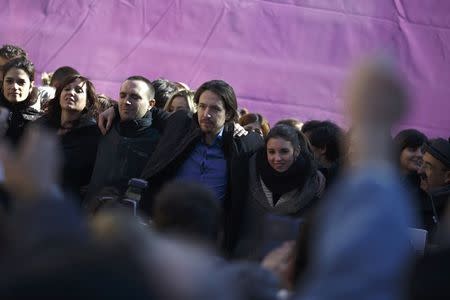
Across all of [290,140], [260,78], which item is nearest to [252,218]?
[290,140]

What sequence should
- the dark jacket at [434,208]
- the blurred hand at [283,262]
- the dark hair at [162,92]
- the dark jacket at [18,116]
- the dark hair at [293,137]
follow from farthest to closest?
1. the dark hair at [162,92]
2. the dark jacket at [18,116]
3. the dark hair at [293,137]
4. the dark jacket at [434,208]
5. the blurred hand at [283,262]

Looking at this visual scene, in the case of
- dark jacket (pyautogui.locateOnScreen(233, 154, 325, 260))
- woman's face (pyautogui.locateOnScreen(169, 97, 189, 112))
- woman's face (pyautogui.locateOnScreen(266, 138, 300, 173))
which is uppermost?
woman's face (pyautogui.locateOnScreen(169, 97, 189, 112))

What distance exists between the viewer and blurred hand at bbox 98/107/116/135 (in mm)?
7965

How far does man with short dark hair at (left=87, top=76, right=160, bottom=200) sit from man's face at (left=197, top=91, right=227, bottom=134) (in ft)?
1.48

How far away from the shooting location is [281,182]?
734cm

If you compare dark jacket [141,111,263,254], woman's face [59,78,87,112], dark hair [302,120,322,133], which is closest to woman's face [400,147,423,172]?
dark hair [302,120,322,133]

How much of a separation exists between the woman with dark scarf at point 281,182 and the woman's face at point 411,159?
2.91 ft

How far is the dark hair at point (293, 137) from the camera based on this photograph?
7461mm

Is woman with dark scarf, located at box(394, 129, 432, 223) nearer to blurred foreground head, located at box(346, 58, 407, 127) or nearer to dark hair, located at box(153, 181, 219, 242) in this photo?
dark hair, located at box(153, 181, 219, 242)

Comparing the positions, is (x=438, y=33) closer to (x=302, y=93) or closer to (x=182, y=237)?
(x=302, y=93)

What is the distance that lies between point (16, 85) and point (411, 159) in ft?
8.93

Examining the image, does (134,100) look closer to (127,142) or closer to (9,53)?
(127,142)

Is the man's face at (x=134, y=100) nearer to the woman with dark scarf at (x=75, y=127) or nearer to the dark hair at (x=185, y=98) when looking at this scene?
the woman with dark scarf at (x=75, y=127)

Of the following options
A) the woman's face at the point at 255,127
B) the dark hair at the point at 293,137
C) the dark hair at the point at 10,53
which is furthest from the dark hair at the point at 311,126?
the dark hair at the point at 10,53
